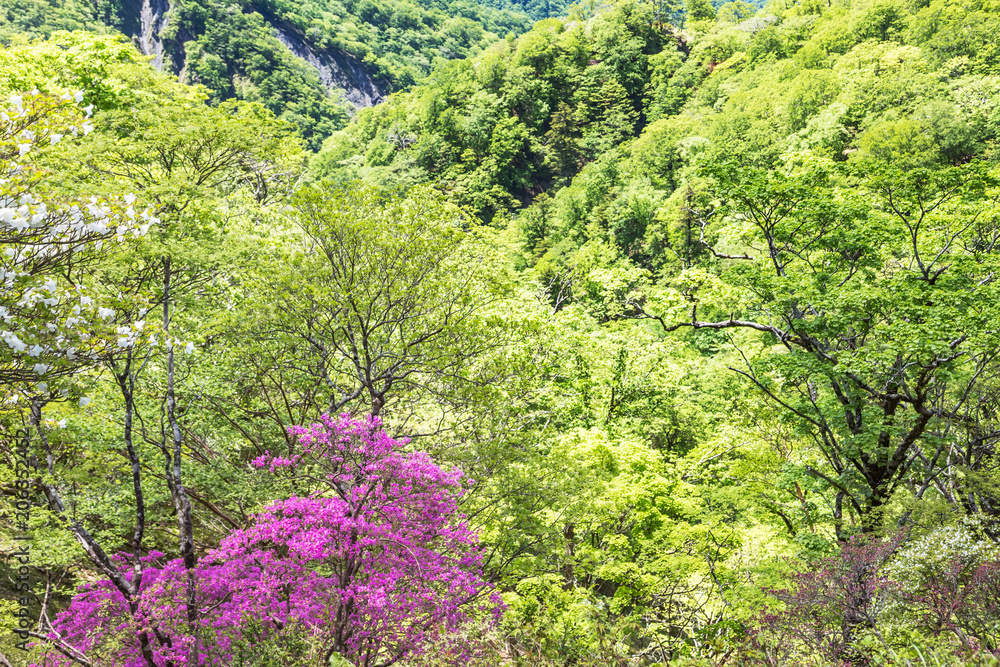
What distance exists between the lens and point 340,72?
95.2m

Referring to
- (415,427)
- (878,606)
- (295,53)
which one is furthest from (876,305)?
(295,53)

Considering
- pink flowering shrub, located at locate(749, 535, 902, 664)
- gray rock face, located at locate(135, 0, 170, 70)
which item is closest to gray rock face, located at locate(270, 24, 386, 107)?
gray rock face, located at locate(135, 0, 170, 70)

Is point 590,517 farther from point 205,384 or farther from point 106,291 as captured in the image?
point 106,291

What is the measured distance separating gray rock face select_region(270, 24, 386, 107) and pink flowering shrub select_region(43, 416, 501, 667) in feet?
321

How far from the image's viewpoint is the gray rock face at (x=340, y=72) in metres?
93.4

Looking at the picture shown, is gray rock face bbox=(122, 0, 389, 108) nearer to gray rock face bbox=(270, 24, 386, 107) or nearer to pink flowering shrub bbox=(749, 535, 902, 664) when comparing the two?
gray rock face bbox=(270, 24, 386, 107)

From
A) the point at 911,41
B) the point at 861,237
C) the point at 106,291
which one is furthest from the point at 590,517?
the point at 911,41

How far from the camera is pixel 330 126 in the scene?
3182 inches

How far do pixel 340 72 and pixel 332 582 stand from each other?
103 metres

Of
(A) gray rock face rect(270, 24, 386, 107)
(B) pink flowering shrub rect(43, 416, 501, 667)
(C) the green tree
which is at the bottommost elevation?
(B) pink flowering shrub rect(43, 416, 501, 667)

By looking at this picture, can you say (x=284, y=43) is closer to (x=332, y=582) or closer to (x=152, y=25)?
(x=152, y=25)

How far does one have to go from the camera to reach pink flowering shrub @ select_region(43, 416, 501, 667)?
697cm

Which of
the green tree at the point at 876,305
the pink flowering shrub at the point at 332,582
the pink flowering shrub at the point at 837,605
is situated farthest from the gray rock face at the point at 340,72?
the pink flowering shrub at the point at 837,605

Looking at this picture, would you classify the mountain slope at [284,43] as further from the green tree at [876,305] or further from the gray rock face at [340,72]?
the green tree at [876,305]
